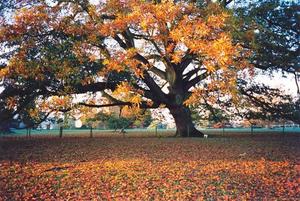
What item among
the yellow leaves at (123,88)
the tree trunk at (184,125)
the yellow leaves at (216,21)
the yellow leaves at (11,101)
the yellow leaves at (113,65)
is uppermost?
the yellow leaves at (216,21)

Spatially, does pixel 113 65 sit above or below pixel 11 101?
above

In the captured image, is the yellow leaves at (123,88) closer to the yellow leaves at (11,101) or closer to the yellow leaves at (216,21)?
the yellow leaves at (11,101)

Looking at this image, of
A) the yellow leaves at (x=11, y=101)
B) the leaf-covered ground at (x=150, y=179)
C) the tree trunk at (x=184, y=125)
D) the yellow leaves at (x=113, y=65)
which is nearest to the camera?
the leaf-covered ground at (x=150, y=179)

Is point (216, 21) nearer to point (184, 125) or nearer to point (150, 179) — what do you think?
point (150, 179)

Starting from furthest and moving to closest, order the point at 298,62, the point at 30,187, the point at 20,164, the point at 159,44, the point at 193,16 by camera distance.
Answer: the point at 298,62 < the point at 159,44 < the point at 193,16 < the point at 20,164 < the point at 30,187

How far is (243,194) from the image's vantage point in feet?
21.5

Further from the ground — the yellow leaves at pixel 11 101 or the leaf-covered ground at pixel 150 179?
Result: the yellow leaves at pixel 11 101

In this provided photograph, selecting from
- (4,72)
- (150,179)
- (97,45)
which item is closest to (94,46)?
(97,45)

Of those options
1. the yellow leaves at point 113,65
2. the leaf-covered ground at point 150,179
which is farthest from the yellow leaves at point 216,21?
the leaf-covered ground at point 150,179

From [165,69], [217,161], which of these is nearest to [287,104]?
[165,69]

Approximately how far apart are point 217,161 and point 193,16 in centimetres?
659

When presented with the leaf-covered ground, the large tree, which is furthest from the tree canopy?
the leaf-covered ground

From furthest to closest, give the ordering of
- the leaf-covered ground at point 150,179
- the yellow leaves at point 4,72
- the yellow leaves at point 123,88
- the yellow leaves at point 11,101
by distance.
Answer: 1. the yellow leaves at point 11,101
2. the yellow leaves at point 123,88
3. the yellow leaves at point 4,72
4. the leaf-covered ground at point 150,179

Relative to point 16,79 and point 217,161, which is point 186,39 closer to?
point 217,161
